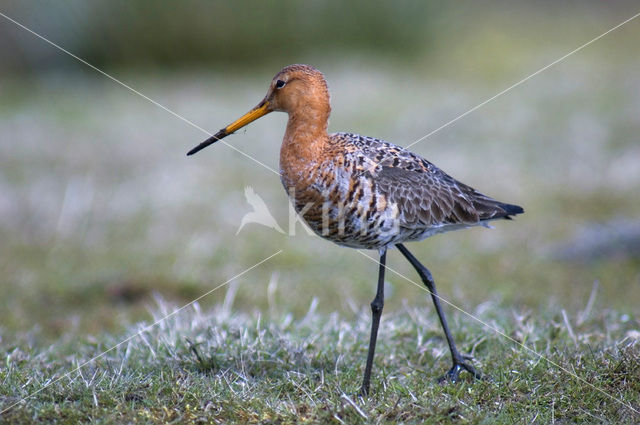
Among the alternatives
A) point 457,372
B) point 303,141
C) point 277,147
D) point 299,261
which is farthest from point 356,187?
point 277,147

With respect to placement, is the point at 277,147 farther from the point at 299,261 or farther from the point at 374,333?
the point at 374,333

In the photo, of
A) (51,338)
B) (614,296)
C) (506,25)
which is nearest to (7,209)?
(51,338)

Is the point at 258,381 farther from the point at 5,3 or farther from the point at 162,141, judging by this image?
the point at 5,3

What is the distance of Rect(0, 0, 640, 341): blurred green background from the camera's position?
6480 mm

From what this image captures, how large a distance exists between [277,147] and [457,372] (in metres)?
5.95

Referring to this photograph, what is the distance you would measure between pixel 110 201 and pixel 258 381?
494 centimetres

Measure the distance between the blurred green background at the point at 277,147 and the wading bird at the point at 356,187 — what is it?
1.51 m

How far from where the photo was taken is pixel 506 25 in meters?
15.4

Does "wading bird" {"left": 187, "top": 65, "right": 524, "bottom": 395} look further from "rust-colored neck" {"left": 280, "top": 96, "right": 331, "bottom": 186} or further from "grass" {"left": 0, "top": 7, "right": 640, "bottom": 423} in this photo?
"grass" {"left": 0, "top": 7, "right": 640, "bottom": 423}

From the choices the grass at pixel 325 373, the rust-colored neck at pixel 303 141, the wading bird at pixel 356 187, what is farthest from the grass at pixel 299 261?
the rust-colored neck at pixel 303 141

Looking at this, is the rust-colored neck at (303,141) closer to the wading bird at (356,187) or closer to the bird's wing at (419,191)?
the wading bird at (356,187)

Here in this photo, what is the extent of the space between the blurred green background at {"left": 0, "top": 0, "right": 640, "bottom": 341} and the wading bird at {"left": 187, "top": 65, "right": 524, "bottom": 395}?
151 cm

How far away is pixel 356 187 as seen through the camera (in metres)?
3.98

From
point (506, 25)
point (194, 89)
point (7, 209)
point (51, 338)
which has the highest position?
point (506, 25)
